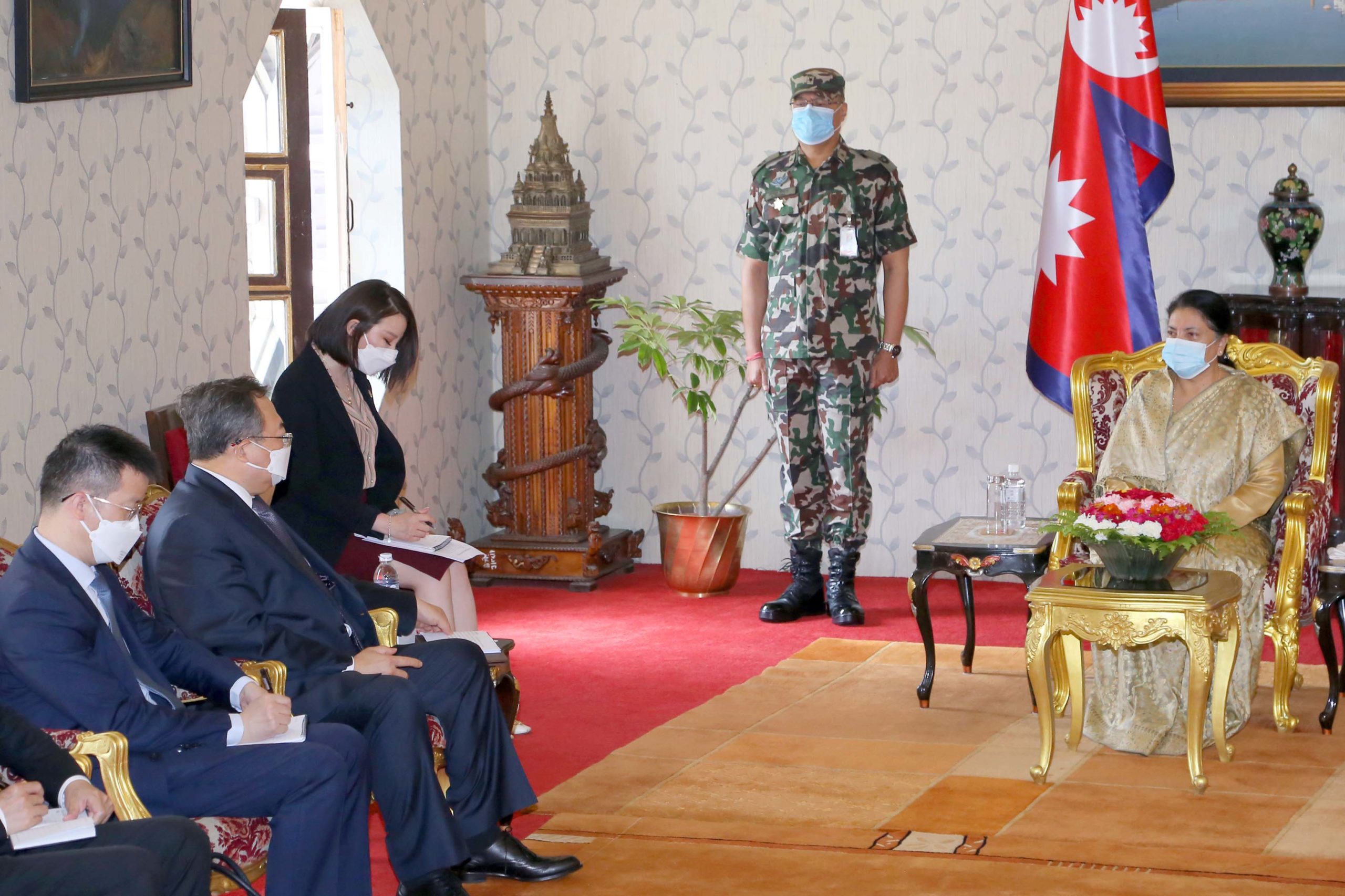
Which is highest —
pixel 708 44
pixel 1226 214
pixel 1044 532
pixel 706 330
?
pixel 708 44

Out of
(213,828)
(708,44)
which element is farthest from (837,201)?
(213,828)

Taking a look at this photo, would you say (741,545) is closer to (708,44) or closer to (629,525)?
(629,525)

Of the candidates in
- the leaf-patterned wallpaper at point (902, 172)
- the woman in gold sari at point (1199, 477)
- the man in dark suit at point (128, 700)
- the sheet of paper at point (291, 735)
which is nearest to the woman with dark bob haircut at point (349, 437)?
the sheet of paper at point (291, 735)

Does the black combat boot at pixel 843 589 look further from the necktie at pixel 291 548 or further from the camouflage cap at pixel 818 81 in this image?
the necktie at pixel 291 548

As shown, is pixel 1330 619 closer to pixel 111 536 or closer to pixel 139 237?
pixel 111 536

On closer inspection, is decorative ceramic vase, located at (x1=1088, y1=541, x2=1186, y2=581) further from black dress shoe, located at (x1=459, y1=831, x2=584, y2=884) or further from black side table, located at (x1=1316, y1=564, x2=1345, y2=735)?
black dress shoe, located at (x1=459, y1=831, x2=584, y2=884)

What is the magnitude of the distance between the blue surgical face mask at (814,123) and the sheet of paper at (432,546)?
2366 mm

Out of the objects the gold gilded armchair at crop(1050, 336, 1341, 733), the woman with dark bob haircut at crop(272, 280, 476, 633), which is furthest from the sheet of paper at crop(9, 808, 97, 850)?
the gold gilded armchair at crop(1050, 336, 1341, 733)

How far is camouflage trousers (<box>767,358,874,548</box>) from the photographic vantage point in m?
6.32

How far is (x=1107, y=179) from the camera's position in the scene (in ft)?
20.9

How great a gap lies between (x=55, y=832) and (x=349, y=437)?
1.89 m

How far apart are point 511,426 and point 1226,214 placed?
306 cm

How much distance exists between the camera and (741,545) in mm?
7027

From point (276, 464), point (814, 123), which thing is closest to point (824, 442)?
point (814, 123)
